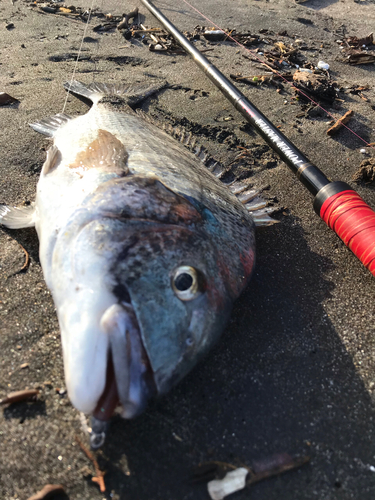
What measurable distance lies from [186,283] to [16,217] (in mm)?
1940

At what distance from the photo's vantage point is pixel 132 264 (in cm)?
171

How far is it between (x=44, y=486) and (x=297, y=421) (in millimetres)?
1448

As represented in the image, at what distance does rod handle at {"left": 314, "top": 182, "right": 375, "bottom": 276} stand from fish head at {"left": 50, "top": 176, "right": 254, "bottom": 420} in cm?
119

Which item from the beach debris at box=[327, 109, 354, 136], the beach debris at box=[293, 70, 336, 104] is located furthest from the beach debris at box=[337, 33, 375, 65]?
the beach debris at box=[327, 109, 354, 136]

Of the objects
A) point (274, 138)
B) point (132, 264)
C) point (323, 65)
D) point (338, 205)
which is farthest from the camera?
point (323, 65)

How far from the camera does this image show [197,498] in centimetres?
161

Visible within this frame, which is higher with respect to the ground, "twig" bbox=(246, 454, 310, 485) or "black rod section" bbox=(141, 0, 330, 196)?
"black rod section" bbox=(141, 0, 330, 196)

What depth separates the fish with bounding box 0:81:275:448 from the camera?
59.9 inches

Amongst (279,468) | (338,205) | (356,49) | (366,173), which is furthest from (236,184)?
(356,49)

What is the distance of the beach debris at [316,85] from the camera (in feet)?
15.4

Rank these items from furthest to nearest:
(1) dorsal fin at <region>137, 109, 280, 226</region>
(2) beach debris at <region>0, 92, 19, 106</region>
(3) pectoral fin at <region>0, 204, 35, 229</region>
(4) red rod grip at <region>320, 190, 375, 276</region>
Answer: (2) beach debris at <region>0, 92, 19, 106</region> → (1) dorsal fin at <region>137, 109, 280, 226</region> → (3) pectoral fin at <region>0, 204, 35, 229</region> → (4) red rod grip at <region>320, 190, 375, 276</region>

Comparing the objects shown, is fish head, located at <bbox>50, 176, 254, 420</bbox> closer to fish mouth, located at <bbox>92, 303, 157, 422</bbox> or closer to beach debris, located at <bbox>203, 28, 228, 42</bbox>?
fish mouth, located at <bbox>92, 303, 157, 422</bbox>

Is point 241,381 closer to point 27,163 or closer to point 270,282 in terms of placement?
point 270,282

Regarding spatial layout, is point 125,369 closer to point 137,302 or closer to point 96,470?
point 137,302
